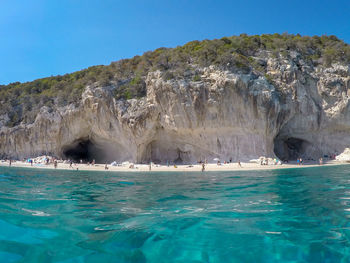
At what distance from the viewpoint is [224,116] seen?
28016 mm

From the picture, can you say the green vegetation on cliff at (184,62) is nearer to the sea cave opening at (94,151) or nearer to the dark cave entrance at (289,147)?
the sea cave opening at (94,151)

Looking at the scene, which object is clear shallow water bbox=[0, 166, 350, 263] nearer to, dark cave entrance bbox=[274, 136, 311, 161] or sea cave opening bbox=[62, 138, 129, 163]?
sea cave opening bbox=[62, 138, 129, 163]

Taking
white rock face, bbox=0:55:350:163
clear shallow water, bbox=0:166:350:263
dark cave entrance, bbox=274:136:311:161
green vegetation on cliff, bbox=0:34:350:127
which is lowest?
clear shallow water, bbox=0:166:350:263

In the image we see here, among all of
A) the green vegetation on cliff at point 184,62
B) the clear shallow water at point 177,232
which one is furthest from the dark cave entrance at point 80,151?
the clear shallow water at point 177,232

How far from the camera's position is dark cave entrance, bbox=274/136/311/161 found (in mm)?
33156

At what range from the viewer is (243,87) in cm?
2759

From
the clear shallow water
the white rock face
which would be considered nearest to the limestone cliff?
the white rock face

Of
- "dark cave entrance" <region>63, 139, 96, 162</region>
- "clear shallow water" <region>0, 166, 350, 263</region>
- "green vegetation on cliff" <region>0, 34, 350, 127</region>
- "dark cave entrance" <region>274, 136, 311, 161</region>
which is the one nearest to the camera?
"clear shallow water" <region>0, 166, 350, 263</region>

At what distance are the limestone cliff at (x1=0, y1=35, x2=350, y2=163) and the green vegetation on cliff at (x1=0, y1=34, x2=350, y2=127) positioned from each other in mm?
970

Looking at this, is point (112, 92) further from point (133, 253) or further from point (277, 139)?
point (133, 253)

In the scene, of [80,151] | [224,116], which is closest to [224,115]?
[224,116]

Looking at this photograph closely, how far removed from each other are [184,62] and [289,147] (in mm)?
22446

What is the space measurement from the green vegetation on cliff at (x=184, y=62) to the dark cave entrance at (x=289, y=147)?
11.7m

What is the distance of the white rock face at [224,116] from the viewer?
27797mm
